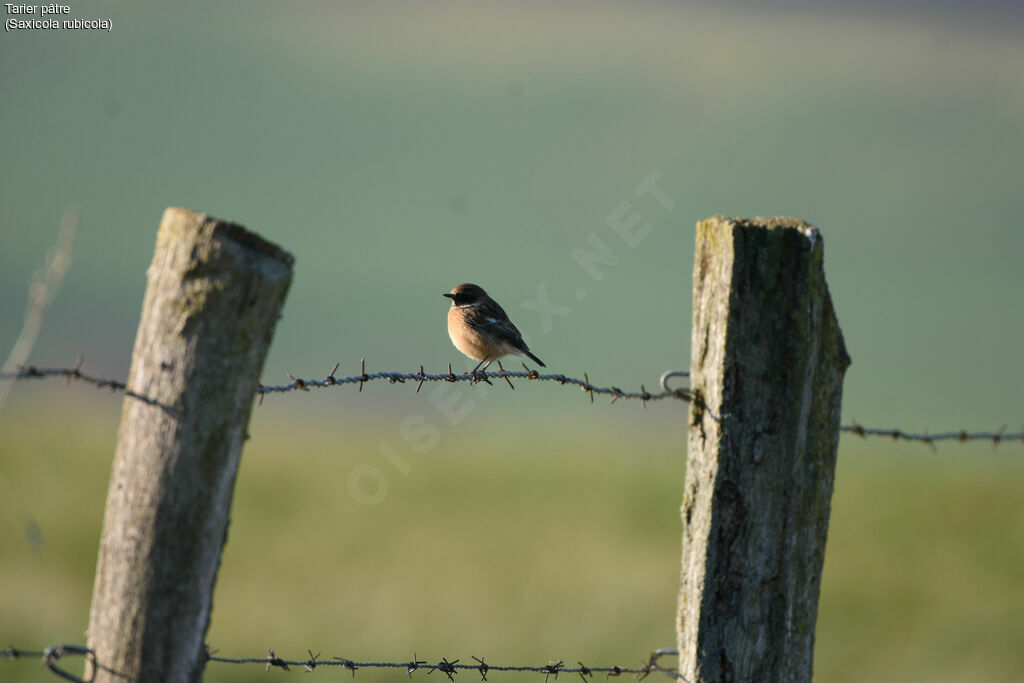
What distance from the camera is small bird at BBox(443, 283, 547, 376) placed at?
7.61m

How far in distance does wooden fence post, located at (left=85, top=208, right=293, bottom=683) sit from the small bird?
4.97m

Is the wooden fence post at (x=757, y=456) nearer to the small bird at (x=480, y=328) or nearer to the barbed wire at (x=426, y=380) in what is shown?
the barbed wire at (x=426, y=380)

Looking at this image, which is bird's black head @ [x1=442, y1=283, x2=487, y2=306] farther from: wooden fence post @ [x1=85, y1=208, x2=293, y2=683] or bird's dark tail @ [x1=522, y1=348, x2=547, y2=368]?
wooden fence post @ [x1=85, y1=208, x2=293, y2=683]

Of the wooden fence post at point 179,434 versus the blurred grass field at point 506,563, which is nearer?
the wooden fence post at point 179,434

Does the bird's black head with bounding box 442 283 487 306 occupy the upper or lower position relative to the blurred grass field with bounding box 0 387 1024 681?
upper

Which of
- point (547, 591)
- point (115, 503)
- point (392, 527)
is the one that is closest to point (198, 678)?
point (115, 503)

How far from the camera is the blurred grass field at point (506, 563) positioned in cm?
1036

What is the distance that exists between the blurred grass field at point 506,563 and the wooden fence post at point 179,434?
5.31 ft

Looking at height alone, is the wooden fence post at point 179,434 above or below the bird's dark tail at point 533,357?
below

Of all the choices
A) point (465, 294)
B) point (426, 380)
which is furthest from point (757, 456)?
point (465, 294)

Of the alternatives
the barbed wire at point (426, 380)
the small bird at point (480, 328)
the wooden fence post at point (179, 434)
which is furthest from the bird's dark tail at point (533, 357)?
the wooden fence post at point (179, 434)

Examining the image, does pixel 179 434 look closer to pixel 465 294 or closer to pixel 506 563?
pixel 465 294

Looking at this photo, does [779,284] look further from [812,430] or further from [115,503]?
[115,503]

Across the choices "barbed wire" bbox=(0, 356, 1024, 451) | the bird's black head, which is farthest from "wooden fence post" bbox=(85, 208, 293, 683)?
the bird's black head
